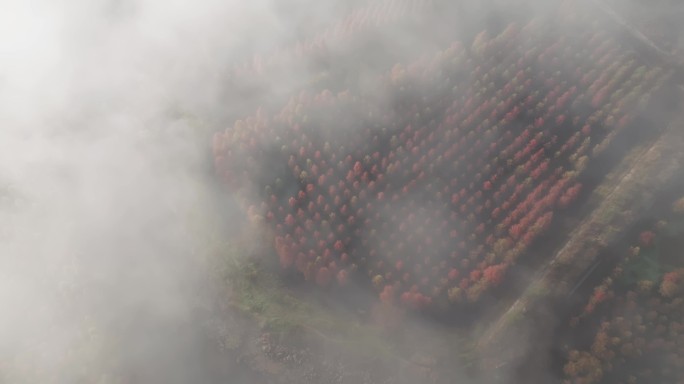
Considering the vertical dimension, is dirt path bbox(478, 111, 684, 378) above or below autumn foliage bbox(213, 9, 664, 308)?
below

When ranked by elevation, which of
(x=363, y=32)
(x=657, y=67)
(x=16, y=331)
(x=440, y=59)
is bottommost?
(x=16, y=331)

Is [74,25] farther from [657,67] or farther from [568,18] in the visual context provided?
Answer: [657,67]

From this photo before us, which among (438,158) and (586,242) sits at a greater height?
(438,158)

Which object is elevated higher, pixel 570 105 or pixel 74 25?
pixel 74 25

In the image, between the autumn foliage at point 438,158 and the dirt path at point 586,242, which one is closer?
the dirt path at point 586,242

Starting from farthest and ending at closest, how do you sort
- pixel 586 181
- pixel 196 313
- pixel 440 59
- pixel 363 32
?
pixel 363 32 < pixel 440 59 < pixel 586 181 < pixel 196 313

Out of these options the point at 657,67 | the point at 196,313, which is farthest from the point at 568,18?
the point at 196,313

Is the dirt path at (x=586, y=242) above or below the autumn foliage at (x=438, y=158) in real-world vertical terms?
below

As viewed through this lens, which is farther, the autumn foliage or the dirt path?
the autumn foliage

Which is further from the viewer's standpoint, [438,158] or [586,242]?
[438,158]

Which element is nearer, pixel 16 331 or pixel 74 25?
pixel 16 331

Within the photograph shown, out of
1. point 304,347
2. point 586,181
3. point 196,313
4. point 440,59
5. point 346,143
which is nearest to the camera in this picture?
point 304,347
